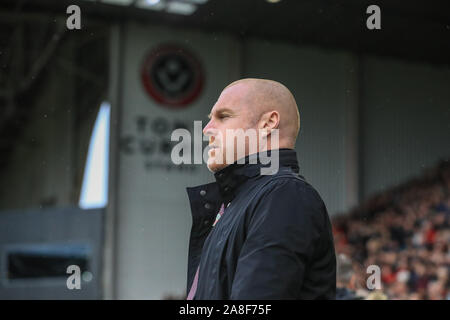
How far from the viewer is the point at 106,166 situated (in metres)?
11.1

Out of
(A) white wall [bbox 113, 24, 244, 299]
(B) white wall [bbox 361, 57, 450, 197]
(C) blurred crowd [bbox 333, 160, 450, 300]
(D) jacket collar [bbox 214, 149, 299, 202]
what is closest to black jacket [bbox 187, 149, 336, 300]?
(D) jacket collar [bbox 214, 149, 299, 202]

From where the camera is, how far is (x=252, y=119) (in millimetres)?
1510

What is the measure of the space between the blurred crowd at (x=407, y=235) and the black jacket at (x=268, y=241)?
5.50 m

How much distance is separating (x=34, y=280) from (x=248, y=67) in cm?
570

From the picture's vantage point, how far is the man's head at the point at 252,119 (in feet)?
4.96

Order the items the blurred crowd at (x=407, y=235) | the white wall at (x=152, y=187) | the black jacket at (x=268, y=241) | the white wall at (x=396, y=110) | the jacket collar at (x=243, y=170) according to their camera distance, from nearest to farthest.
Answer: the black jacket at (x=268, y=241)
the jacket collar at (x=243, y=170)
the blurred crowd at (x=407, y=235)
the white wall at (x=152, y=187)
the white wall at (x=396, y=110)

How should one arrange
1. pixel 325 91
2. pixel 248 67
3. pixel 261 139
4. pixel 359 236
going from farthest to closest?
pixel 359 236
pixel 248 67
pixel 325 91
pixel 261 139

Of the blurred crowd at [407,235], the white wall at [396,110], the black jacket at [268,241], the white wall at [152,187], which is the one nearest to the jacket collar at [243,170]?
the black jacket at [268,241]

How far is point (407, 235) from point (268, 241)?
9933 mm

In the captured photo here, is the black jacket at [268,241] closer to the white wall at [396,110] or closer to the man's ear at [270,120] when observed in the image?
the man's ear at [270,120]

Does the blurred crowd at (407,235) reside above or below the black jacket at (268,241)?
below

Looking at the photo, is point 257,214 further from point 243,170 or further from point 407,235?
point 407,235
